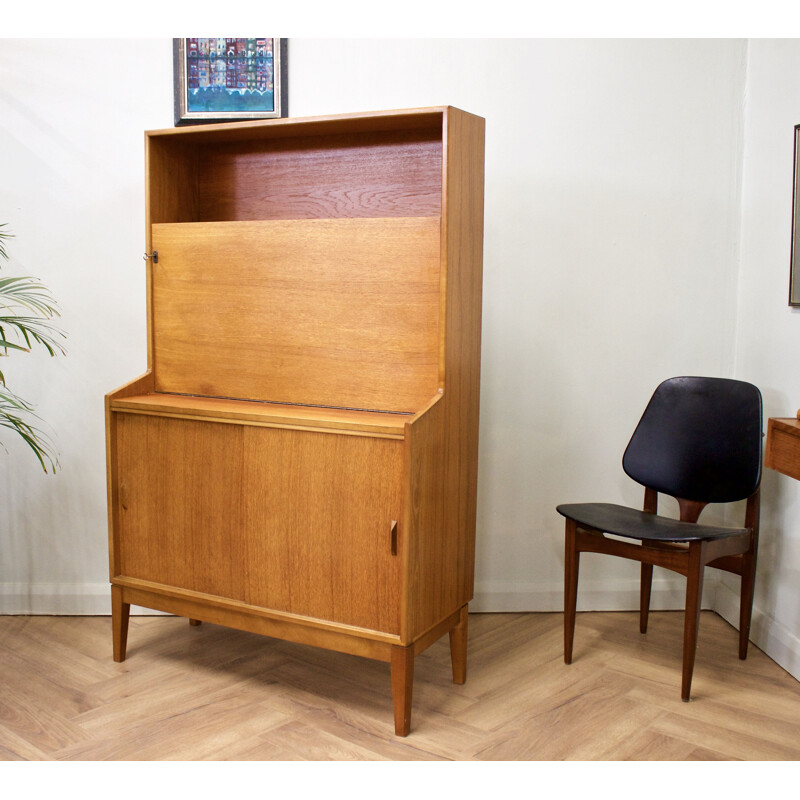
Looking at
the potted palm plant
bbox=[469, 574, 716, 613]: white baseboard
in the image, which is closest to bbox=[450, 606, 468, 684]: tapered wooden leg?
bbox=[469, 574, 716, 613]: white baseboard

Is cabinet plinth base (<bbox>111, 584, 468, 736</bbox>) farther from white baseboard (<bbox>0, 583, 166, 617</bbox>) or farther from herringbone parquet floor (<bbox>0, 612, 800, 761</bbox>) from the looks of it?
white baseboard (<bbox>0, 583, 166, 617</bbox>)

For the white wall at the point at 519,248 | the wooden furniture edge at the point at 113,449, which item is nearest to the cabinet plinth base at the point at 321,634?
the wooden furniture edge at the point at 113,449

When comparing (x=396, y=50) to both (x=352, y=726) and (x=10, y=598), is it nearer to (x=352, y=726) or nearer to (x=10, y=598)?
(x=352, y=726)

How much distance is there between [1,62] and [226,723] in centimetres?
248

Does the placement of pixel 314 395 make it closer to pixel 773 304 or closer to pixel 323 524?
pixel 323 524

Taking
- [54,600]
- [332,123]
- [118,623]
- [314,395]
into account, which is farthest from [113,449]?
[332,123]

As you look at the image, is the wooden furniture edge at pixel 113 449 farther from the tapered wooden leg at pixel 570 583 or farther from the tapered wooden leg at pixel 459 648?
the tapered wooden leg at pixel 570 583

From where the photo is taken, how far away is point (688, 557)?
250 centimetres

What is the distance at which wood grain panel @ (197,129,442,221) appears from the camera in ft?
8.61

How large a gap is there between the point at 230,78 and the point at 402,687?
2.21 meters

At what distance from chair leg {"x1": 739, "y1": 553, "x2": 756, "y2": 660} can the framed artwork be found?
228cm

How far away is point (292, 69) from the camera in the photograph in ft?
10.0

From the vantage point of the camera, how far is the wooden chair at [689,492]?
253 cm

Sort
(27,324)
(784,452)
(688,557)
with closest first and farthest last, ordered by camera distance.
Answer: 1. (784,452)
2. (688,557)
3. (27,324)
